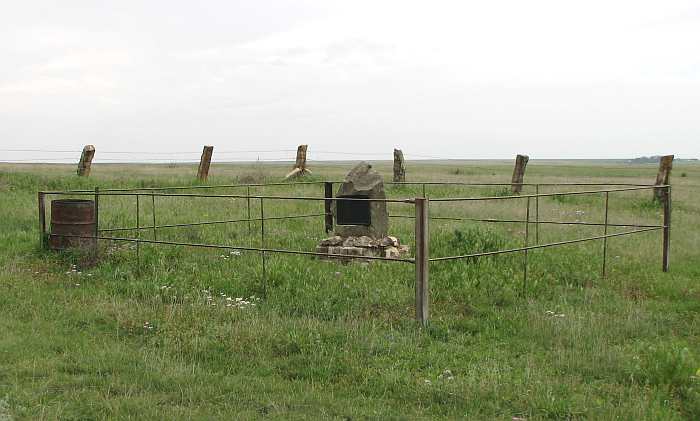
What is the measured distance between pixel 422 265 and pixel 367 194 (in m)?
4.25

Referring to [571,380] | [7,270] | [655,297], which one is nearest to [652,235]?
[655,297]

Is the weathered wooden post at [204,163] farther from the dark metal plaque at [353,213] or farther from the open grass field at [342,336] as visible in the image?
the dark metal plaque at [353,213]

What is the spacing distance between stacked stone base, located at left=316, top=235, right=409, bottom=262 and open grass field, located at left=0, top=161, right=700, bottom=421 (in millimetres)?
469

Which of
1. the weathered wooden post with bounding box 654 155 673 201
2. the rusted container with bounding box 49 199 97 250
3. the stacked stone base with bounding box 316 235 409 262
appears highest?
the weathered wooden post with bounding box 654 155 673 201

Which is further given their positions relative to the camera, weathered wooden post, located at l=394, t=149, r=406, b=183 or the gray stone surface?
weathered wooden post, located at l=394, t=149, r=406, b=183

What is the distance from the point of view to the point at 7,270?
394 inches

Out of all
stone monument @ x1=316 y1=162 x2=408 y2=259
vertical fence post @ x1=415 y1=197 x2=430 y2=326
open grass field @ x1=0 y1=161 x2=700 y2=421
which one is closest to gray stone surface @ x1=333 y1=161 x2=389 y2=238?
stone monument @ x1=316 y1=162 x2=408 y2=259

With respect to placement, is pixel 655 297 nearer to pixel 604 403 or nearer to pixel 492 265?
pixel 492 265

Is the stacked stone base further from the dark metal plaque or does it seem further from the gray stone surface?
the dark metal plaque

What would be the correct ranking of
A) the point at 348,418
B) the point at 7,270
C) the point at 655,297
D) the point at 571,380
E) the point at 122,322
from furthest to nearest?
the point at 7,270 < the point at 655,297 < the point at 122,322 < the point at 571,380 < the point at 348,418

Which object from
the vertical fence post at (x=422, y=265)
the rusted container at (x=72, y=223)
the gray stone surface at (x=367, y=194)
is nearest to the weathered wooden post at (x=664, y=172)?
the gray stone surface at (x=367, y=194)

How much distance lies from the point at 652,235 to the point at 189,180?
14.3m

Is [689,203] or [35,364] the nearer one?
[35,364]

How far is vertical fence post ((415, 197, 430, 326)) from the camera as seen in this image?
7.54 metres
